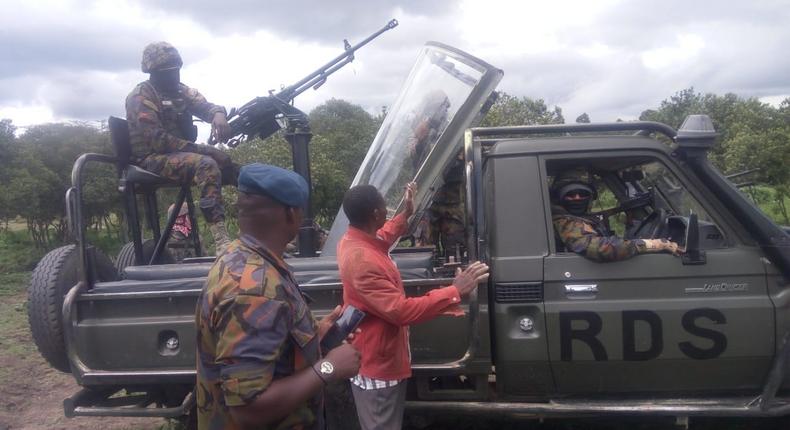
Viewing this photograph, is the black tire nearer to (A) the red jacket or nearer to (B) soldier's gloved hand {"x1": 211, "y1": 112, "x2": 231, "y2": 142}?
(B) soldier's gloved hand {"x1": 211, "y1": 112, "x2": 231, "y2": 142}

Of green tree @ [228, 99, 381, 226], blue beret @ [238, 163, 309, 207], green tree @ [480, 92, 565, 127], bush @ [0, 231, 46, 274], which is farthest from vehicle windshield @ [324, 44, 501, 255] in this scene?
bush @ [0, 231, 46, 274]

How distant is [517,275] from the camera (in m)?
3.53

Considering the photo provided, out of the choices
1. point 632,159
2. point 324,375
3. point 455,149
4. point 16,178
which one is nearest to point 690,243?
point 632,159

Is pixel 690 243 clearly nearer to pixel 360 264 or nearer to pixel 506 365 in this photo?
pixel 506 365

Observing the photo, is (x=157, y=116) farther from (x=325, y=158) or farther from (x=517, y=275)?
(x=325, y=158)

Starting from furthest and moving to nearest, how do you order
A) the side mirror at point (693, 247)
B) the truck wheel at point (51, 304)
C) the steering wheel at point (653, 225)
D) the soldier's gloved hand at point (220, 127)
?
the soldier's gloved hand at point (220, 127)
the steering wheel at point (653, 225)
the truck wheel at point (51, 304)
the side mirror at point (693, 247)

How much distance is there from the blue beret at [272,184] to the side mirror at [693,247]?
7.50 ft

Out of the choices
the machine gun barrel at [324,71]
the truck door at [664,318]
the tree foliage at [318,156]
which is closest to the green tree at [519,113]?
the tree foliage at [318,156]

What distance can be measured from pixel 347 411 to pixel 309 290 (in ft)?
2.28

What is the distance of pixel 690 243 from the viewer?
3.43 metres

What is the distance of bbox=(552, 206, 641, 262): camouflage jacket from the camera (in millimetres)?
3479

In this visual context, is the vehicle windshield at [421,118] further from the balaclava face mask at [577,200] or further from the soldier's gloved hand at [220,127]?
the soldier's gloved hand at [220,127]

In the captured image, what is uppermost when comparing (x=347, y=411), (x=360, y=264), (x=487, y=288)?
(x=360, y=264)

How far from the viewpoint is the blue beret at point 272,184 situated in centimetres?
189
